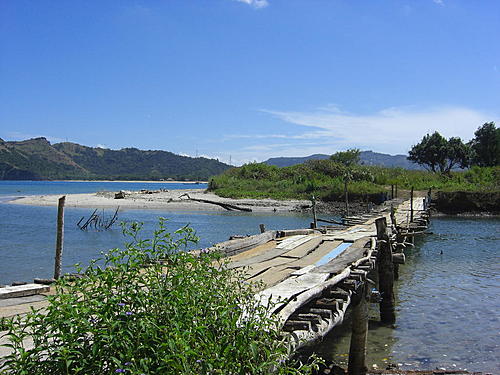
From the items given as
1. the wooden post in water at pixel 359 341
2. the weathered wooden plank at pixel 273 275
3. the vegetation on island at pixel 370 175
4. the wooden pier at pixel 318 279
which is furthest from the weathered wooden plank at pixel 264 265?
the vegetation on island at pixel 370 175

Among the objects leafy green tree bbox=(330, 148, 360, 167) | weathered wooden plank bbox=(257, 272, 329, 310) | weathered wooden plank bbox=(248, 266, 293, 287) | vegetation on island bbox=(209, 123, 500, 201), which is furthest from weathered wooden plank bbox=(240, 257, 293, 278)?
leafy green tree bbox=(330, 148, 360, 167)

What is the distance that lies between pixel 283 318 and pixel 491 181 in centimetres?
4776

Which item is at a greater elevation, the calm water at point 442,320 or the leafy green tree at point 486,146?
the leafy green tree at point 486,146

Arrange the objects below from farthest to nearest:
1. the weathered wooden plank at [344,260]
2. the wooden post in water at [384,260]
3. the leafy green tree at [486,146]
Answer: the leafy green tree at [486,146], the wooden post in water at [384,260], the weathered wooden plank at [344,260]

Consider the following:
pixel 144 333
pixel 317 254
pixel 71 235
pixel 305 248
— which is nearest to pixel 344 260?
pixel 317 254

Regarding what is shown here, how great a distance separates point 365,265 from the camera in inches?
396

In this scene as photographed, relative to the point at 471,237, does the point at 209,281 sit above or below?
above

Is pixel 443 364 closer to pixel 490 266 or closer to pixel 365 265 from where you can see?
pixel 365 265

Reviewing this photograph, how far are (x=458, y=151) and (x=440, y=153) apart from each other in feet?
9.05

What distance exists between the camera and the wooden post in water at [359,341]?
293 inches

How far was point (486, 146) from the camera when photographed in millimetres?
68812

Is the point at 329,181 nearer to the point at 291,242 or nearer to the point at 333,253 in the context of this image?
the point at 291,242

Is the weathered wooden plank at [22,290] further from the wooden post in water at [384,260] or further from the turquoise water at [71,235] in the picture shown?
the wooden post in water at [384,260]

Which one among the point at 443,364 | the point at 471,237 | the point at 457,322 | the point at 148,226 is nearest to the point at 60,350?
the point at 443,364
